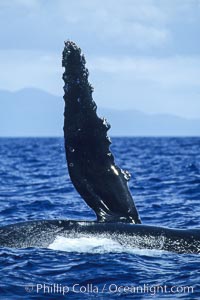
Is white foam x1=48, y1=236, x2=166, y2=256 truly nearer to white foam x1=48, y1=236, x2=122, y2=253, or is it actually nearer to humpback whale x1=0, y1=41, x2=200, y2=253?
white foam x1=48, y1=236, x2=122, y2=253

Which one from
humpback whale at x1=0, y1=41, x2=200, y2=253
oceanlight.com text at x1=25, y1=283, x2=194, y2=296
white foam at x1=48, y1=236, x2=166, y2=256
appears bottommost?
oceanlight.com text at x1=25, y1=283, x2=194, y2=296

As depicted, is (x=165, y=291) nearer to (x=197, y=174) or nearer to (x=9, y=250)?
(x=9, y=250)

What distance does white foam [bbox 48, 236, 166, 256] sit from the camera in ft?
37.3

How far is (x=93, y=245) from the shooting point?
11359 millimetres

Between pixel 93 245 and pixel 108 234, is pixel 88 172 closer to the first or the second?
pixel 108 234

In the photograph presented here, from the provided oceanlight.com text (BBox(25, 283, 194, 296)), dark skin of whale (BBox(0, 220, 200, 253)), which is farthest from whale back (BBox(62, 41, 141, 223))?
oceanlight.com text (BBox(25, 283, 194, 296))

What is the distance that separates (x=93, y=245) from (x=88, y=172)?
4.35 feet

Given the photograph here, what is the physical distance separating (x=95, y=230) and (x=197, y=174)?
22728mm

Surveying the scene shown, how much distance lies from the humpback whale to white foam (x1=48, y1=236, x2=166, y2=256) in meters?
0.23

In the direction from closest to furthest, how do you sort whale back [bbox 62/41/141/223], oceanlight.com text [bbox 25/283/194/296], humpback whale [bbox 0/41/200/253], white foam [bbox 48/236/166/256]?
oceanlight.com text [bbox 25/283/194/296], white foam [bbox 48/236/166/256], humpback whale [bbox 0/41/200/253], whale back [bbox 62/41/141/223]

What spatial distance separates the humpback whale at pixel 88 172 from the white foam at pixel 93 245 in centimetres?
23

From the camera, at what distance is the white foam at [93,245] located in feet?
37.3

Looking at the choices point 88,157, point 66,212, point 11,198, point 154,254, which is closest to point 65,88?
point 88,157

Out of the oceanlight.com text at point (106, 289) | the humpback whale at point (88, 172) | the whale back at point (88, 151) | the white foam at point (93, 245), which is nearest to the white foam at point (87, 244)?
the white foam at point (93, 245)
